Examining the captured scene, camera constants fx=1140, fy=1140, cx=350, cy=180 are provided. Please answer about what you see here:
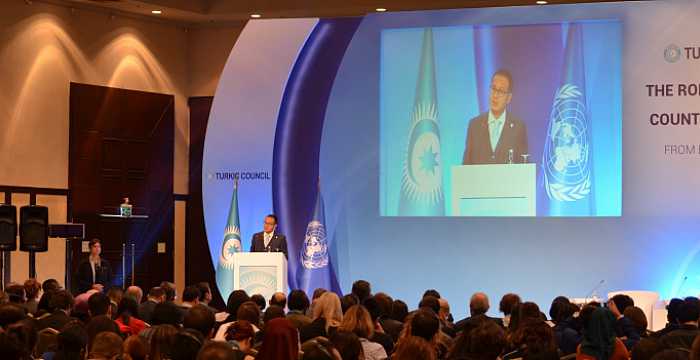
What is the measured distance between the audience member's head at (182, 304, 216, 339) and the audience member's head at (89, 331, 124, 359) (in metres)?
0.69

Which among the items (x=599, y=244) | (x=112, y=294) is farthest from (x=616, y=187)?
(x=112, y=294)

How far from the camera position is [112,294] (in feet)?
28.5

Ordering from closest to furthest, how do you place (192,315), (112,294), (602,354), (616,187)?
1. (192,315)
2. (602,354)
3. (112,294)
4. (616,187)

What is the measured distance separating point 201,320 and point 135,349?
2.57 feet

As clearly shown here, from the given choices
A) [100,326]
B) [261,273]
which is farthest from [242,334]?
[261,273]

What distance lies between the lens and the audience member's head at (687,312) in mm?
6801

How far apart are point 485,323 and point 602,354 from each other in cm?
166

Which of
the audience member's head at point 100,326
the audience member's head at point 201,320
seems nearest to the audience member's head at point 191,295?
the audience member's head at point 100,326

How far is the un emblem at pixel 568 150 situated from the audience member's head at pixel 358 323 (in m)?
6.64

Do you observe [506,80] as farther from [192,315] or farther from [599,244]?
[192,315]

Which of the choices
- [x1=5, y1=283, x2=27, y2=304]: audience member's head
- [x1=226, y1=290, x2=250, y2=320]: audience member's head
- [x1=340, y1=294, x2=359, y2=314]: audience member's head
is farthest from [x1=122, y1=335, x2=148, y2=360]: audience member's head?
[x1=5, y1=283, x2=27, y2=304]: audience member's head

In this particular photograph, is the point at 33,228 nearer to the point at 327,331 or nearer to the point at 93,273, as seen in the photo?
the point at 93,273

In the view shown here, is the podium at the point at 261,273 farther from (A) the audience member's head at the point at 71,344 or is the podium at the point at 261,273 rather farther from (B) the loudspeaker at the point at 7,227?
(A) the audience member's head at the point at 71,344

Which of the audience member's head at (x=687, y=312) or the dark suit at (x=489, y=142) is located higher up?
the dark suit at (x=489, y=142)
